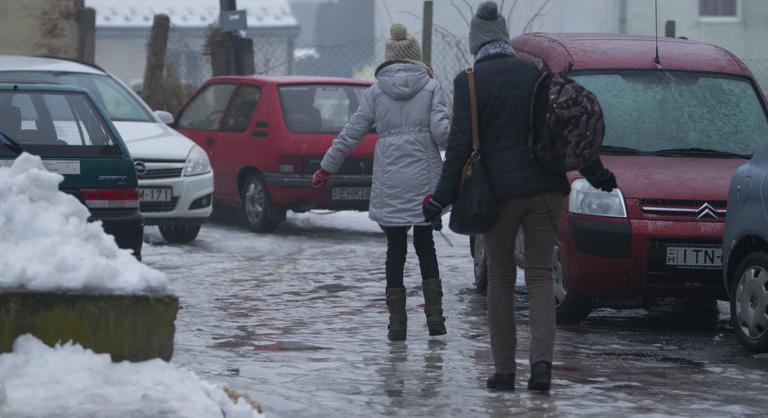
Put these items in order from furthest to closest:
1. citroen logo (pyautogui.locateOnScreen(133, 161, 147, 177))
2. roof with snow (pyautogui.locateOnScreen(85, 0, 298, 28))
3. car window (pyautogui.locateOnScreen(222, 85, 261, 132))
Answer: roof with snow (pyautogui.locateOnScreen(85, 0, 298, 28)), car window (pyautogui.locateOnScreen(222, 85, 261, 132)), citroen logo (pyautogui.locateOnScreen(133, 161, 147, 177))

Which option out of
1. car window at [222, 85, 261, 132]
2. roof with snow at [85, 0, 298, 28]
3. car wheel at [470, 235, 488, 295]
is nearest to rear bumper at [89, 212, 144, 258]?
car wheel at [470, 235, 488, 295]

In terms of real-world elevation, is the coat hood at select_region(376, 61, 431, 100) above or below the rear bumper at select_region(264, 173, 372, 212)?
above

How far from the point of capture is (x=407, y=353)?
26.7ft

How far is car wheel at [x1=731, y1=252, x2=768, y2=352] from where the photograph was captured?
8094 mm

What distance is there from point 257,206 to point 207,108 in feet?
6.12

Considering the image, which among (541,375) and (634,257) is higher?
(634,257)

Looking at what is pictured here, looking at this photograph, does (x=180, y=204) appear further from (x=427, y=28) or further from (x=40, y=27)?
(x=40, y=27)

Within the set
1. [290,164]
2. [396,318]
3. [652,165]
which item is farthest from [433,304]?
[290,164]

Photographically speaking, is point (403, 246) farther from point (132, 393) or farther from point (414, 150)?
point (132, 393)

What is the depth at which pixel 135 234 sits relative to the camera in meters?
9.81

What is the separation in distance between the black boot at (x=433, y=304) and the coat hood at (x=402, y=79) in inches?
40.8

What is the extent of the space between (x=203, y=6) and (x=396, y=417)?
1698 inches

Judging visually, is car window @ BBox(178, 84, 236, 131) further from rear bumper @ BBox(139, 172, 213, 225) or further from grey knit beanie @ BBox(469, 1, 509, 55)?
grey knit beanie @ BBox(469, 1, 509, 55)

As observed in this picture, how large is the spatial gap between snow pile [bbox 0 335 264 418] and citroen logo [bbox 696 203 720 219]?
12.5 feet
